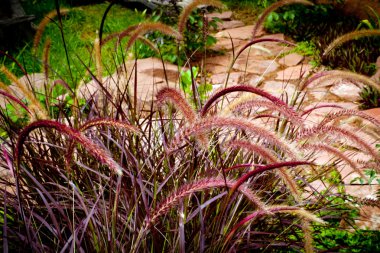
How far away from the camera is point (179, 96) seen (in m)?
1.17

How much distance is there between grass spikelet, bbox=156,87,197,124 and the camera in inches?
44.0

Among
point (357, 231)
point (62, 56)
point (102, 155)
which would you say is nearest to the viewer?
point (102, 155)

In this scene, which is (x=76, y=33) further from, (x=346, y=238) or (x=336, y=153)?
(x=336, y=153)

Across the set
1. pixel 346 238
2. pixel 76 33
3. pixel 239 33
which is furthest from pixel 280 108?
pixel 76 33

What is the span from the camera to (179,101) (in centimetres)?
116

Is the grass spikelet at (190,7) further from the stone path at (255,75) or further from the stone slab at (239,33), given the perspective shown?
the stone slab at (239,33)

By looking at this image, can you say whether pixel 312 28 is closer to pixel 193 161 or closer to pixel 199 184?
pixel 193 161

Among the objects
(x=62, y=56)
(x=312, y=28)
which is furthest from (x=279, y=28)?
(x=62, y=56)

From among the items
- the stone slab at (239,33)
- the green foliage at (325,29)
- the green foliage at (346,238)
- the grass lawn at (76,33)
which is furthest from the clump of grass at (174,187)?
the stone slab at (239,33)

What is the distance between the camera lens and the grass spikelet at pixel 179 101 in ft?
3.67

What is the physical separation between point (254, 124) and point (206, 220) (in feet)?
1.96

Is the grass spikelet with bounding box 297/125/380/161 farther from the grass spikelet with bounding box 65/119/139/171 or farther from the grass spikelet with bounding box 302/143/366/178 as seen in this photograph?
the grass spikelet with bounding box 65/119/139/171

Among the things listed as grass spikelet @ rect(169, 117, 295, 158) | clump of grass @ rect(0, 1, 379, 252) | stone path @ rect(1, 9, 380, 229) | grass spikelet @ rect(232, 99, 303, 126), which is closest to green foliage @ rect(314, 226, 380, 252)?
clump of grass @ rect(0, 1, 379, 252)

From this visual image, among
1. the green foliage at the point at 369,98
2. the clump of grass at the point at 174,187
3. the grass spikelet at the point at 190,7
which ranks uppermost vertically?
the grass spikelet at the point at 190,7
